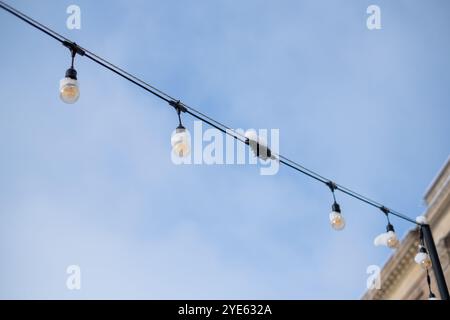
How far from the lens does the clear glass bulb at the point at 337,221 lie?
10.4 metres

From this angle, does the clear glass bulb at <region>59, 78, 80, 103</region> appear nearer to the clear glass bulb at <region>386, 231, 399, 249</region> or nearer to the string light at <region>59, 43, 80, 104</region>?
the string light at <region>59, 43, 80, 104</region>

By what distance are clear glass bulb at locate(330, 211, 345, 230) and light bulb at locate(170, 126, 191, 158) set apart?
406 centimetres

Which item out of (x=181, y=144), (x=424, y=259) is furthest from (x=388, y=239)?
(x=181, y=144)

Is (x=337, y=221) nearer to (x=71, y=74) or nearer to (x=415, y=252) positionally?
(x=71, y=74)

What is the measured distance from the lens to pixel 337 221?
34.0 feet

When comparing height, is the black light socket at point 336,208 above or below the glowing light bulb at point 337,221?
above

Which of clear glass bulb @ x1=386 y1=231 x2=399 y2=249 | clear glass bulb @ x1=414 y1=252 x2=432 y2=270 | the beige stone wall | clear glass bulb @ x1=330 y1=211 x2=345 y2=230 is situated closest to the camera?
clear glass bulb @ x1=330 y1=211 x2=345 y2=230

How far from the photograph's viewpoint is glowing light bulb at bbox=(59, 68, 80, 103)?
277 inches

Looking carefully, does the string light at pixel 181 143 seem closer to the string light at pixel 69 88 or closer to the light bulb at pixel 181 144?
the light bulb at pixel 181 144

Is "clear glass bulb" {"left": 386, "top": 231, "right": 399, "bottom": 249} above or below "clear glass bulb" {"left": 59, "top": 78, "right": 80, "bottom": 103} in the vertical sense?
below

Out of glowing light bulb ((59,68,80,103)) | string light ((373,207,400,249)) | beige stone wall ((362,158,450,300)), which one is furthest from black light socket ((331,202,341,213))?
beige stone wall ((362,158,450,300))

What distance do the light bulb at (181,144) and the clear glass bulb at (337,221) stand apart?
406cm

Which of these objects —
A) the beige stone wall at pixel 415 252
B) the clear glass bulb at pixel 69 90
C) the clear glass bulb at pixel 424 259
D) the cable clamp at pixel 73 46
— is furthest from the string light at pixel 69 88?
the beige stone wall at pixel 415 252
